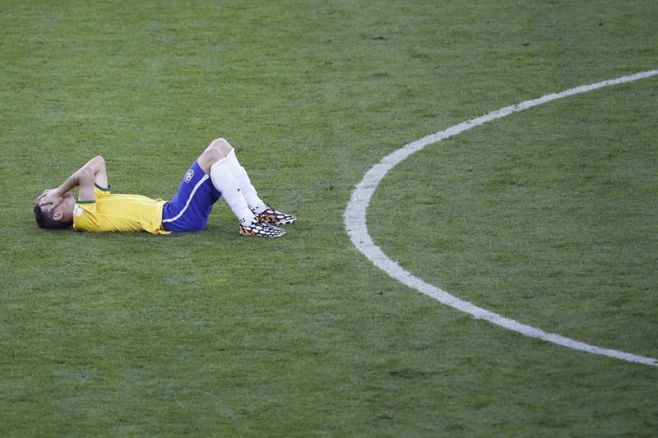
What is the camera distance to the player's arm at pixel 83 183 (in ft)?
38.9

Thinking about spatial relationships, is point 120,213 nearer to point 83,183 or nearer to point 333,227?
point 83,183

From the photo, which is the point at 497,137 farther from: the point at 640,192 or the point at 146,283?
the point at 146,283

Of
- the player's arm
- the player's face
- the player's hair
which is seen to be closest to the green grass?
the player's hair

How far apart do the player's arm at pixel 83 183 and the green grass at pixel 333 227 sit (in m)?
0.34

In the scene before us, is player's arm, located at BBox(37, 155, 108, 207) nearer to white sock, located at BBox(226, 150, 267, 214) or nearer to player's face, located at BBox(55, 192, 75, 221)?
player's face, located at BBox(55, 192, 75, 221)

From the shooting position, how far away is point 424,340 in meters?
9.57

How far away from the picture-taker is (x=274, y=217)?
12211 mm

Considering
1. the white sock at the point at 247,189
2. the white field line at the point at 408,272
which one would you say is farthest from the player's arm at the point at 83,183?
the white field line at the point at 408,272

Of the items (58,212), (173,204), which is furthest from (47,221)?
(173,204)

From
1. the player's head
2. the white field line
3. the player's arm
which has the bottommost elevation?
the white field line

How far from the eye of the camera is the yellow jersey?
39.5 feet

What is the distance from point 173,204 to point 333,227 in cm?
141

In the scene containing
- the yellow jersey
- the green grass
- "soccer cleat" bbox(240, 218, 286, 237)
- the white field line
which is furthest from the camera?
the yellow jersey

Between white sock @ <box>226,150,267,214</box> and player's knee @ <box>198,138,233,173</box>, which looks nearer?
player's knee @ <box>198,138,233,173</box>
